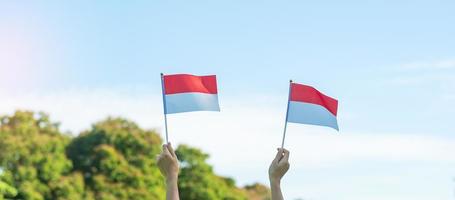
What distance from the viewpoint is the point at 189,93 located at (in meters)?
7.88

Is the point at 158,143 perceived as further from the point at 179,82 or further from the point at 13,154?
the point at 179,82

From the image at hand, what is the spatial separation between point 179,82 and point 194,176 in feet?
142

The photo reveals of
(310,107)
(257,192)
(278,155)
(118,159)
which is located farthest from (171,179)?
(257,192)

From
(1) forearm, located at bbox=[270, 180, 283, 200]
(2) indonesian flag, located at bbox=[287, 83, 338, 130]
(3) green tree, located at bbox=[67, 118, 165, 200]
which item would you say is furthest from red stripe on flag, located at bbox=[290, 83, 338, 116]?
(3) green tree, located at bbox=[67, 118, 165, 200]

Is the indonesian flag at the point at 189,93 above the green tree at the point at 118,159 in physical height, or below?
above

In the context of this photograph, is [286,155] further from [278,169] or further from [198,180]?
[198,180]

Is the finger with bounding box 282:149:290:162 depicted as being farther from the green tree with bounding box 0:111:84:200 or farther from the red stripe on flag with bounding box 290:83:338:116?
the green tree with bounding box 0:111:84:200

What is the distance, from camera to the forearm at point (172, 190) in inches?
233

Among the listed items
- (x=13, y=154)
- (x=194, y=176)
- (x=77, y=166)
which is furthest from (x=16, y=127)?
(x=194, y=176)

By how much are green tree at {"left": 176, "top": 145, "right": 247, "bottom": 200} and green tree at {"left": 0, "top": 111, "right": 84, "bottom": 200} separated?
19.3 ft

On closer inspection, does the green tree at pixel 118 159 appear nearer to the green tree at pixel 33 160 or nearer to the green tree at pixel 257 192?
the green tree at pixel 33 160

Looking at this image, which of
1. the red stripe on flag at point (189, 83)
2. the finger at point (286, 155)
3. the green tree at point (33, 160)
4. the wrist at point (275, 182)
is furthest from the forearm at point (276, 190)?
the green tree at point (33, 160)

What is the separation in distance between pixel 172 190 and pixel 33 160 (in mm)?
40737

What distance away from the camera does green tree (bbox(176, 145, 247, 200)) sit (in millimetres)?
50500
